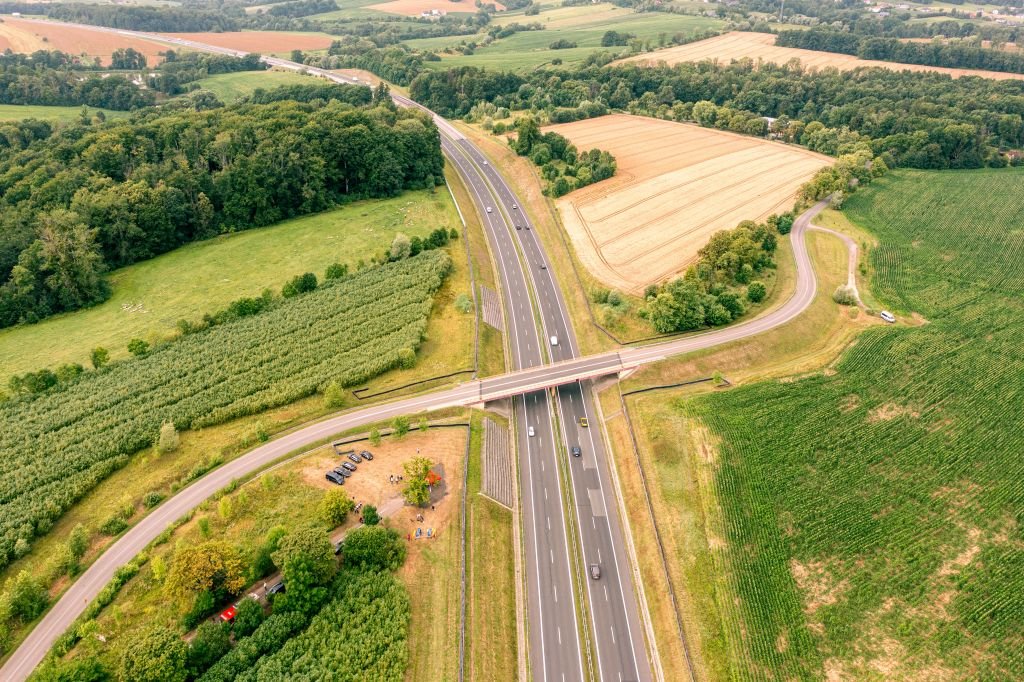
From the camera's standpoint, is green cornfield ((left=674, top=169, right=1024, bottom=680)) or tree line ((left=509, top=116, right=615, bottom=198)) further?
tree line ((left=509, top=116, right=615, bottom=198))

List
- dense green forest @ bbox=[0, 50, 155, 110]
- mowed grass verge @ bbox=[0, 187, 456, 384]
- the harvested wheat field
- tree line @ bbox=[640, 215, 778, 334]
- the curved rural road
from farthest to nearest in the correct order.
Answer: dense green forest @ bbox=[0, 50, 155, 110] < the harvested wheat field < tree line @ bbox=[640, 215, 778, 334] < mowed grass verge @ bbox=[0, 187, 456, 384] < the curved rural road

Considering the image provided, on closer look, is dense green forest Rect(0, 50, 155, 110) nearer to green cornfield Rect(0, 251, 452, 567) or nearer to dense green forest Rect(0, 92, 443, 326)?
dense green forest Rect(0, 92, 443, 326)

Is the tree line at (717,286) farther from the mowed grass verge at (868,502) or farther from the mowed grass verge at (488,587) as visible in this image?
the mowed grass verge at (488,587)

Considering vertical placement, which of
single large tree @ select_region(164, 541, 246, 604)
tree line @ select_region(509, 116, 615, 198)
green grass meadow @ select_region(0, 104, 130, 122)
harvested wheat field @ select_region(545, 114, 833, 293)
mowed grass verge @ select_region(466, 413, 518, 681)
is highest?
green grass meadow @ select_region(0, 104, 130, 122)

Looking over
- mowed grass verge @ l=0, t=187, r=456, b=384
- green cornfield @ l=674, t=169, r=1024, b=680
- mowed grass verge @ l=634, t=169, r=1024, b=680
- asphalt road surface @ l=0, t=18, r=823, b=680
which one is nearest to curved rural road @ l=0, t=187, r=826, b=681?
asphalt road surface @ l=0, t=18, r=823, b=680

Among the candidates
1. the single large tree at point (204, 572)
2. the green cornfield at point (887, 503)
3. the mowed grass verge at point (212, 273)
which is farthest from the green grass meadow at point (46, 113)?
the green cornfield at point (887, 503)
